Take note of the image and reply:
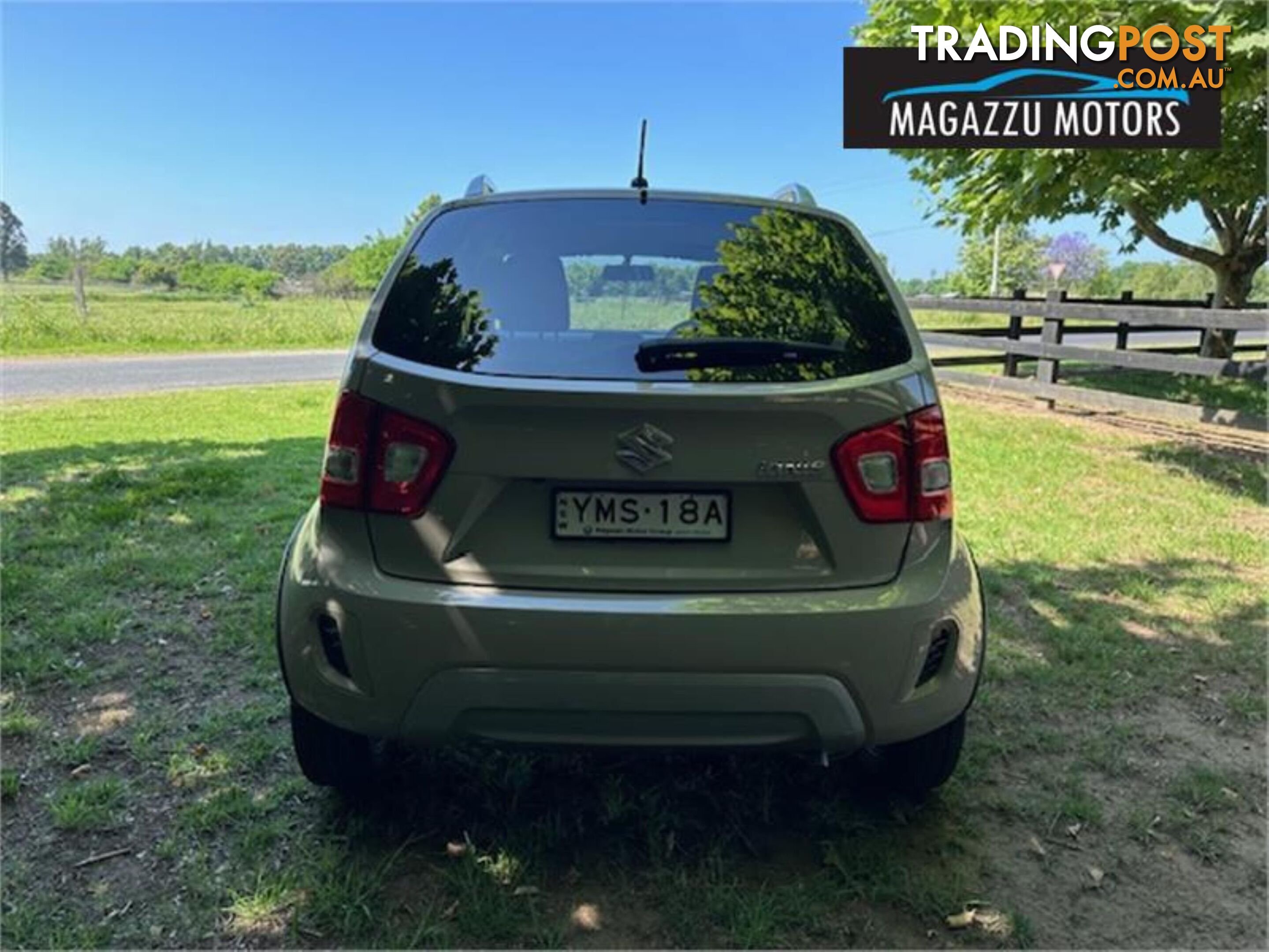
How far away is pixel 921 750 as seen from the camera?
2295 millimetres

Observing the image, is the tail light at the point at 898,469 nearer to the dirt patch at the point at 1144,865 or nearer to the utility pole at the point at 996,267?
the dirt patch at the point at 1144,865

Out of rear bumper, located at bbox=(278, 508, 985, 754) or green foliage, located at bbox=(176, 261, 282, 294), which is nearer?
rear bumper, located at bbox=(278, 508, 985, 754)


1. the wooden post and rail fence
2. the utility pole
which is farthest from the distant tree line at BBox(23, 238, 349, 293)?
the utility pole

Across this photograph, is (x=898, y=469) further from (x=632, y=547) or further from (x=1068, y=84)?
(x=1068, y=84)

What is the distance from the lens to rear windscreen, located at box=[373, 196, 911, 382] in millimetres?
1938

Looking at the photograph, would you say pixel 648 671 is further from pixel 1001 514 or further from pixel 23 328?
pixel 23 328

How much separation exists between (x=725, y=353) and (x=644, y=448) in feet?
1.06

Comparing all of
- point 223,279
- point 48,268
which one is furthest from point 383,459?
point 223,279

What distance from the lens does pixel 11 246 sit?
94.3 ft

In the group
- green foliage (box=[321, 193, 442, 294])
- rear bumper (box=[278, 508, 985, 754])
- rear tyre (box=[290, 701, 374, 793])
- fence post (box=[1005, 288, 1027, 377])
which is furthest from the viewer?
green foliage (box=[321, 193, 442, 294])

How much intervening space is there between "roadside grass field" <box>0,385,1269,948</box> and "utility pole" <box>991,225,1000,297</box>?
132ft

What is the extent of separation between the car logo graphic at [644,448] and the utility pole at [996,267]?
41.8m

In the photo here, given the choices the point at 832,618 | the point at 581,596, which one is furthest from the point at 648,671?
the point at 832,618

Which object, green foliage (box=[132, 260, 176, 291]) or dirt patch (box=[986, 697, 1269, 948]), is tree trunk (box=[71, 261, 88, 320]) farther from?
green foliage (box=[132, 260, 176, 291])
